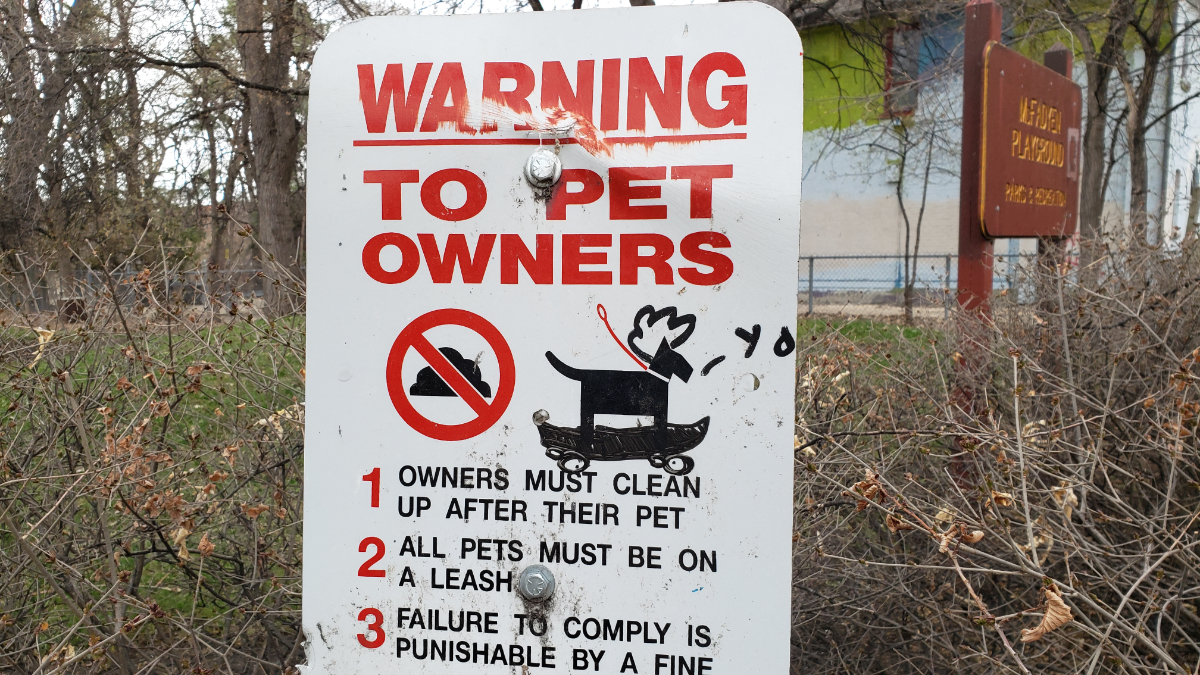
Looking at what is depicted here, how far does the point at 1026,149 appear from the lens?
5.09m

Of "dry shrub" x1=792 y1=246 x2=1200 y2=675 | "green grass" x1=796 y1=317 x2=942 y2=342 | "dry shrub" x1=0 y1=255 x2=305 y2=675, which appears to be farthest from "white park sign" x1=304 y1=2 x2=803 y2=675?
"green grass" x1=796 y1=317 x2=942 y2=342

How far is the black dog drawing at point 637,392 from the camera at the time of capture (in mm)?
1642

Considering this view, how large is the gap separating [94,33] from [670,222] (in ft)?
39.0

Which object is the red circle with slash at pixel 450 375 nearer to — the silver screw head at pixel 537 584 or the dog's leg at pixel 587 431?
the dog's leg at pixel 587 431

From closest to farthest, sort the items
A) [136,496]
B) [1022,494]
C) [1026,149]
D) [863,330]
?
[1022,494] < [136,496] < [1026,149] < [863,330]

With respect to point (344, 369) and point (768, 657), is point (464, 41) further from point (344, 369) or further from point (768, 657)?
point (768, 657)

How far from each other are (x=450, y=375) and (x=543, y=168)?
1.26 ft

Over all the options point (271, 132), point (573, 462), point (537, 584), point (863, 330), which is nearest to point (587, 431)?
point (573, 462)

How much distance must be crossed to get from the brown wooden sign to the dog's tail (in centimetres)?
351

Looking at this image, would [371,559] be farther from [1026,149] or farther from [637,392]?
[1026,149]

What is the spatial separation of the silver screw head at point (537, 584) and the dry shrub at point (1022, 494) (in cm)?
125

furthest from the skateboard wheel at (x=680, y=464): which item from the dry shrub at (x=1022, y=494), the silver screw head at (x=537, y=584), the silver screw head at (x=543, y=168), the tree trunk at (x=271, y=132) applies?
the tree trunk at (x=271, y=132)

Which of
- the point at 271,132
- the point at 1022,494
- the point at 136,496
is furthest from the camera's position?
the point at 271,132

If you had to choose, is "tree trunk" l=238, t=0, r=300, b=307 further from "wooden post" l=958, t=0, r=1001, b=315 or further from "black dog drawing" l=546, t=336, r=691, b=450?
"black dog drawing" l=546, t=336, r=691, b=450
